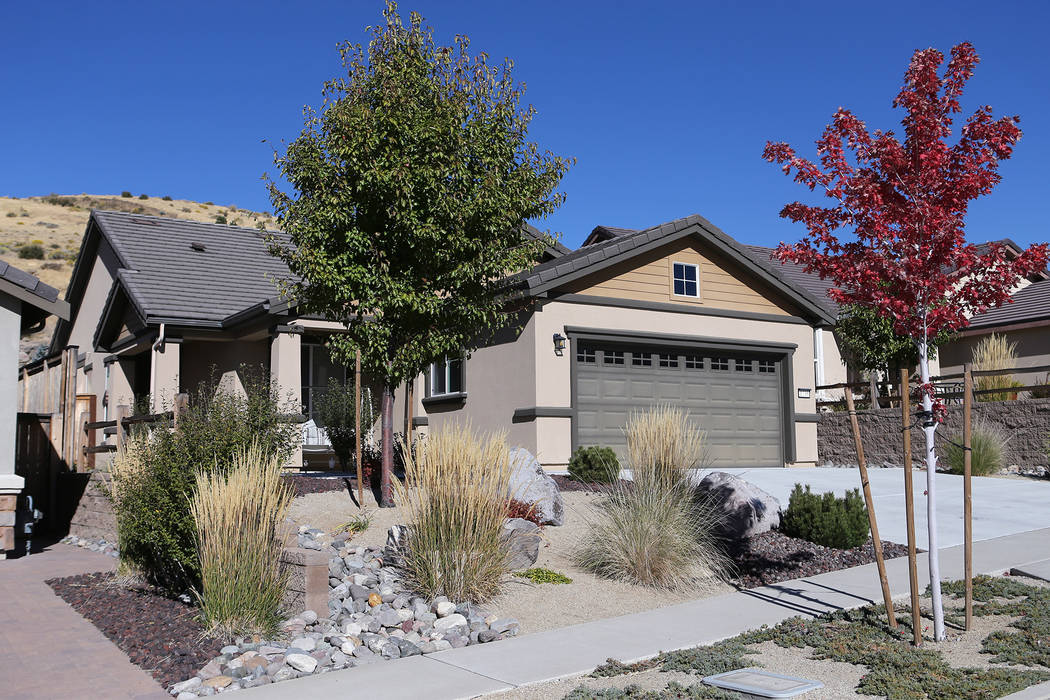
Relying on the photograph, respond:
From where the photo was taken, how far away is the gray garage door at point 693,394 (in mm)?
16486

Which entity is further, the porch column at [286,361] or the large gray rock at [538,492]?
the porch column at [286,361]

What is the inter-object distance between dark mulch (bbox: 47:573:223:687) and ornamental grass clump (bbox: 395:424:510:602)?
192cm

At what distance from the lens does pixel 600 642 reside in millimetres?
6805

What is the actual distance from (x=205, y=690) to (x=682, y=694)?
2994 millimetres

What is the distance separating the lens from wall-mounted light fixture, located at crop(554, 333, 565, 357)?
52.5 feet

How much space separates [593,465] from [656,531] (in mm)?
5021

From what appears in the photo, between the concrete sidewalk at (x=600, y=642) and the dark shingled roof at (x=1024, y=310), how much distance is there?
18980mm

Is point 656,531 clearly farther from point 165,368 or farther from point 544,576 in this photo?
point 165,368

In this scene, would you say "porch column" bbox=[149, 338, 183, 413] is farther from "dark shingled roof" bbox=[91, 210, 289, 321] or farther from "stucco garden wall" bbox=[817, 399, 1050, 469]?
"stucco garden wall" bbox=[817, 399, 1050, 469]

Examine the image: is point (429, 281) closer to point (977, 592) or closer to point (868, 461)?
point (977, 592)

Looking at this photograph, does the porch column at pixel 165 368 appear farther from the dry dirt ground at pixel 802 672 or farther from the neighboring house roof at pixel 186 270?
the dry dirt ground at pixel 802 672

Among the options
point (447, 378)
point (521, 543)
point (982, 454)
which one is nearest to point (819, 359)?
point (982, 454)

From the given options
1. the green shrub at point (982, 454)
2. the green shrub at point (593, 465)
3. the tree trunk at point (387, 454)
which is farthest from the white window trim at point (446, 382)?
the green shrub at point (982, 454)

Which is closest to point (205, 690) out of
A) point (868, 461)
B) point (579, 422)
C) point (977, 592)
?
point (977, 592)
